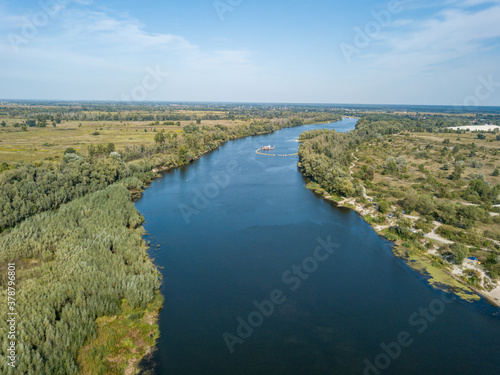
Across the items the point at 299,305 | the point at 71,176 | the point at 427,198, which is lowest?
the point at 299,305

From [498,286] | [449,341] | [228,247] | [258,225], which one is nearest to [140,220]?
[228,247]

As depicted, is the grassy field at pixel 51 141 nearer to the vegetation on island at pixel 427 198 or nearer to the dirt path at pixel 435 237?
the vegetation on island at pixel 427 198

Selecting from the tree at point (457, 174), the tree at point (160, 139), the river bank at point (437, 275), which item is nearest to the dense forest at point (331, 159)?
the river bank at point (437, 275)

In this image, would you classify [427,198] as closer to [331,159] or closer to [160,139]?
[331,159]

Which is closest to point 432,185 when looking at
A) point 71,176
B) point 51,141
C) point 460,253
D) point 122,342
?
point 460,253

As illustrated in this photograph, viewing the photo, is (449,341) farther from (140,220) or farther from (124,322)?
(140,220)

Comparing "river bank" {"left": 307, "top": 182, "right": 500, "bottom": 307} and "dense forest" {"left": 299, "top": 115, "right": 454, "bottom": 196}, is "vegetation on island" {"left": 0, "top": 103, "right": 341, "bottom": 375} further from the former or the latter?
"dense forest" {"left": 299, "top": 115, "right": 454, "bottom": 196}

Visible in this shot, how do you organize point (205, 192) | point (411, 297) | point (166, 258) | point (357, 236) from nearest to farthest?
point (411, 297), point (166, 258), point (357, 236), point (205, 192)
